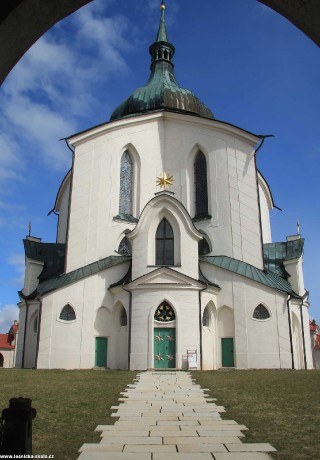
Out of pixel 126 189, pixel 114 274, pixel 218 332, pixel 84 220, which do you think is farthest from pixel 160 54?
pixel 218 332

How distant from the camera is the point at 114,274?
90.0 feet

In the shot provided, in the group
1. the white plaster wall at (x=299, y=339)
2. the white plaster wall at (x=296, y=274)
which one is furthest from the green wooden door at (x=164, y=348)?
the white plaster wall at (x=296, y=274)

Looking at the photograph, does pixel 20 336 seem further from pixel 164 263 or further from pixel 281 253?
pixel 281 253

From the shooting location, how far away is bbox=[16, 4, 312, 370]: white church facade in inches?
974

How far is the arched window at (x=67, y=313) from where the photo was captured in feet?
86.7

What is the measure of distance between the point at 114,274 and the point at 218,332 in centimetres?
711

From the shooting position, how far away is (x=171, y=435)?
668 cm

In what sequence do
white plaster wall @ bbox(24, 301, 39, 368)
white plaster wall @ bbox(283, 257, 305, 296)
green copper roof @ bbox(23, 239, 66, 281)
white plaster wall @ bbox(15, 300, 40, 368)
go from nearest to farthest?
white plaster wall @ bbox(24, 301, 39, 368), white plaster wall @ bbox(15, 300, 40, 368), white plaster wall @ bbox(283, 257, 305, 296), green copper roof @ bbox(23, 239, 66, 281)

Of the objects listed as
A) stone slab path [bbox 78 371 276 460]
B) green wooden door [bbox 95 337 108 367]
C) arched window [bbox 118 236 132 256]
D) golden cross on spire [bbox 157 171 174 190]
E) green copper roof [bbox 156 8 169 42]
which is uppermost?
green copper roof [bbox 156 8 169 42]

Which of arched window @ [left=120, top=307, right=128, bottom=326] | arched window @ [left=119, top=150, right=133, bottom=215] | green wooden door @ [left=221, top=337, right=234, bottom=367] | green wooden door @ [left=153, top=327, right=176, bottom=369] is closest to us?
green wooden door @ [left=153, top=327, right=176, bottom=369]

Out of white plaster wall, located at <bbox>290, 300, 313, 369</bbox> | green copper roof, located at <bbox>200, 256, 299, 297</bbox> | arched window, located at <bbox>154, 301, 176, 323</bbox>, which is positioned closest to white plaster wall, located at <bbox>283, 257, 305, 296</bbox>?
green copper roof, located at <bbox>200, 256, 299, 297</bbox>

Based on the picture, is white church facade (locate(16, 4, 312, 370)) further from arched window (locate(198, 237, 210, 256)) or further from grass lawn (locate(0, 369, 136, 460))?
grass lawn (locate(0, 369, 136, 460))

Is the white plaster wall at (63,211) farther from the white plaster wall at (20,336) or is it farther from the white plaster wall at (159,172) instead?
the white plaster wall at (20,336)

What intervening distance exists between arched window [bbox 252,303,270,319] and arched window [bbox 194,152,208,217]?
7735mm
